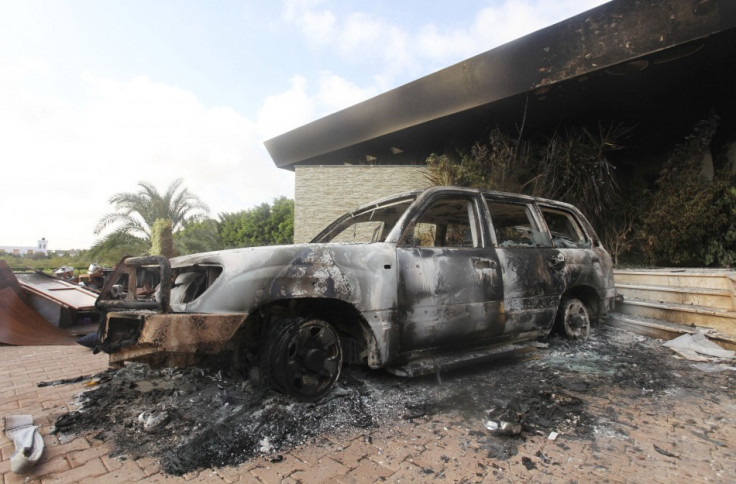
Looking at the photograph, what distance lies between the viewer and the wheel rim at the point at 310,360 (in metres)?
2.31

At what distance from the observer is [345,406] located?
249 centimetres

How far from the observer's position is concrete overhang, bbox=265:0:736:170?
19.1 feet

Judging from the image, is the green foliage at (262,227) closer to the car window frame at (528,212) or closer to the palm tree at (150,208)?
the palm tree at (150,208)

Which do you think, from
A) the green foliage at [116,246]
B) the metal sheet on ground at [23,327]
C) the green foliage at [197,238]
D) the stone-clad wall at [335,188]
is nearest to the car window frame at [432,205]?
the metal sheet on ground at [23,327]

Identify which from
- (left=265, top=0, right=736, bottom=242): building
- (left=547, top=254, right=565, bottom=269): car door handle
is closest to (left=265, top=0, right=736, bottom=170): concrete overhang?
(left=265, top=0, right=736, bottom=242): building

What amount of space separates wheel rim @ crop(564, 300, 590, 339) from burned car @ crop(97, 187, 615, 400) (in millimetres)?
463

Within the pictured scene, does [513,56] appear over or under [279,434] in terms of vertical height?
over

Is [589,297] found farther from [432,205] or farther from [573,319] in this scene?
[432,205]

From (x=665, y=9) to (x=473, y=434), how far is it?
7.41m

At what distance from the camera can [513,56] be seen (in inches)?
301

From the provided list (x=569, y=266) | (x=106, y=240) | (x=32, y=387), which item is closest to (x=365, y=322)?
(x=569, y=266)

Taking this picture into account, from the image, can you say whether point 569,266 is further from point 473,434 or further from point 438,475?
point 438,475

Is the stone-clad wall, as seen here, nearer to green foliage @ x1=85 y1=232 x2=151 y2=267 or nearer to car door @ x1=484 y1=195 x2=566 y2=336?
car door @ x1=484 y1=195 x2=566 y2=336

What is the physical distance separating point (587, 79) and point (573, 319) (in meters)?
5.38
